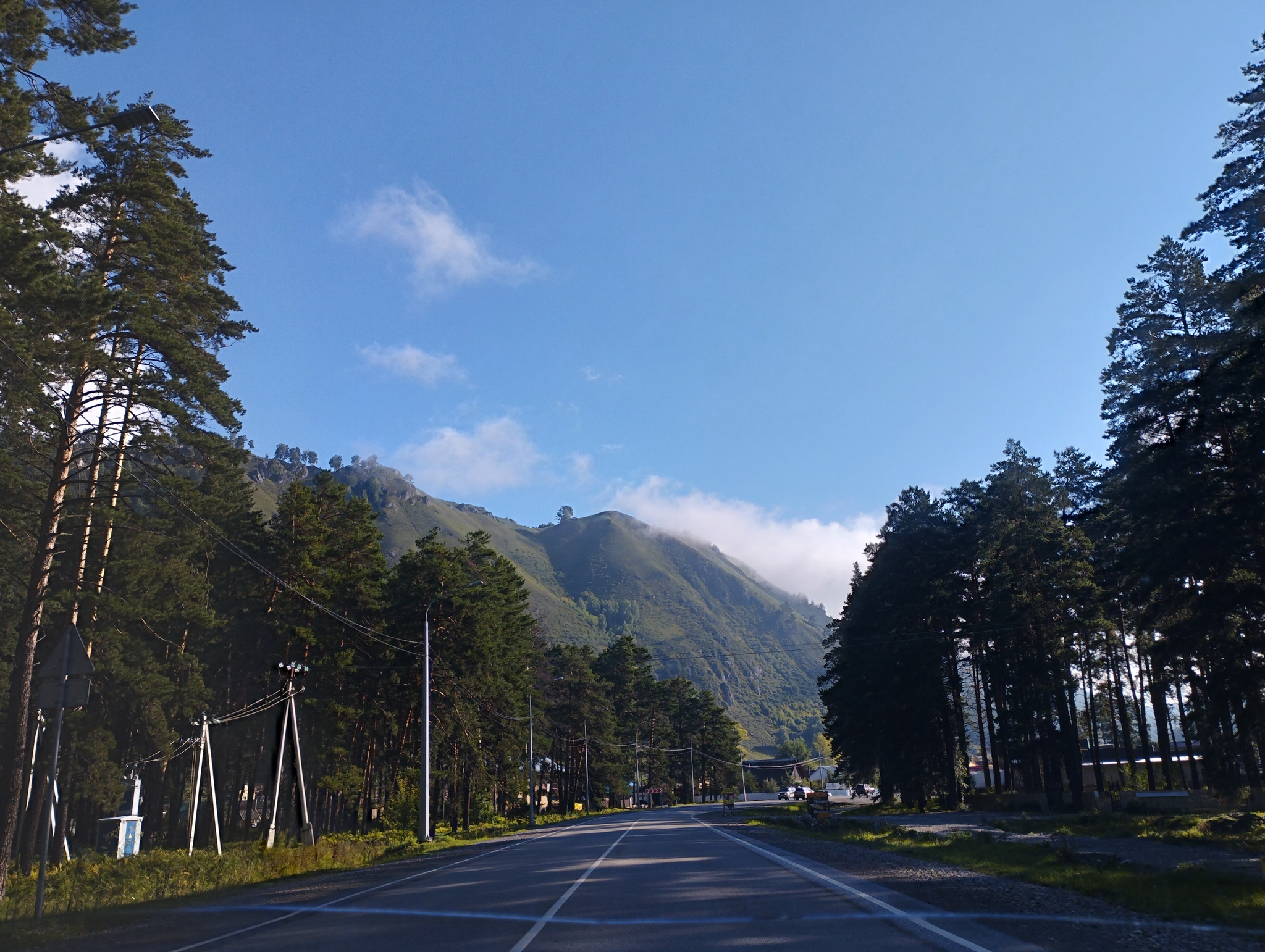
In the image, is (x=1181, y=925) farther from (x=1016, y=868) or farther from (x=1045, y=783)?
(x=1045, y=783)

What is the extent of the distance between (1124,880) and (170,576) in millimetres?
34142

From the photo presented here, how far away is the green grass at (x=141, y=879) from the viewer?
1139 centimetres

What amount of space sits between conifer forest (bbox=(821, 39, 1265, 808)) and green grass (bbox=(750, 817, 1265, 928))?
10.8 metres

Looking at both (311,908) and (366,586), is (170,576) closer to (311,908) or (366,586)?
(366,586)

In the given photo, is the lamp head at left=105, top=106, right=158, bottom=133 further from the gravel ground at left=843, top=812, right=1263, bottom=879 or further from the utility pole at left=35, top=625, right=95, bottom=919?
the gravel ground at left=843, top=812, right=1263, bottom=879

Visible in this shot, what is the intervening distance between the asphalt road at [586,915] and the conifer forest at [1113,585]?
16.8m

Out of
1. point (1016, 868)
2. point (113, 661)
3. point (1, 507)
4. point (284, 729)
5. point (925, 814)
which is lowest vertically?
point (925, 814)

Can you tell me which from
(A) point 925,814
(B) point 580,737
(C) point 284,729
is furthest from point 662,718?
(C) point 284,729

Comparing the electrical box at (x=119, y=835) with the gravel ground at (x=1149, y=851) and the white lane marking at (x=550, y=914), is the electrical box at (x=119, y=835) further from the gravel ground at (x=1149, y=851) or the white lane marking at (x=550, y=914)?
the gravel ground at (x=1149, y=851)

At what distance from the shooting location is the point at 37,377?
56.2 feet

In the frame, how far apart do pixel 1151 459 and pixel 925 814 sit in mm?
26970

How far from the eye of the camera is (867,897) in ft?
36.9

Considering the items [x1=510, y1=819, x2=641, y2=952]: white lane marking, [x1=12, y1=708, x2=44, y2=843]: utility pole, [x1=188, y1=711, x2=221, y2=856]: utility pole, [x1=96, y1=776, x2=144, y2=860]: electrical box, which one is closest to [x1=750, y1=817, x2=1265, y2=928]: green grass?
[x1=510, y1=819, x2=641, y2=952]: white lane marking

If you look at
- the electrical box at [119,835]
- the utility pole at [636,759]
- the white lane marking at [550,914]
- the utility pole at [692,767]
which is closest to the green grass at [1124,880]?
the white lane marking at [550,914]
